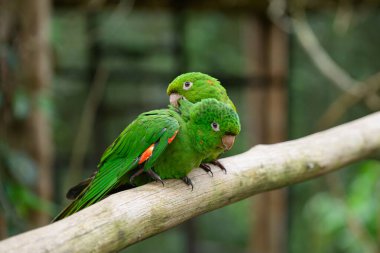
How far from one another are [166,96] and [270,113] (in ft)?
2.37

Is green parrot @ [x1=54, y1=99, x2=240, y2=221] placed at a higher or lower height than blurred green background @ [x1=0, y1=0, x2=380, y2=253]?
higher

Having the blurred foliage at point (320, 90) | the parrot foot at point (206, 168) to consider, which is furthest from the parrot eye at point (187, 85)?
the blurred foliage at point (320, 90)

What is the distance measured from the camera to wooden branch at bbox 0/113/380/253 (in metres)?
1.16

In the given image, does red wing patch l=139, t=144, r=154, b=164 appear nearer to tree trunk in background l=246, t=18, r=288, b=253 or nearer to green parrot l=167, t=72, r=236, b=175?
green parrot l=167, t=72, r=236, b=175

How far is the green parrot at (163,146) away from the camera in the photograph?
1640 millimetres

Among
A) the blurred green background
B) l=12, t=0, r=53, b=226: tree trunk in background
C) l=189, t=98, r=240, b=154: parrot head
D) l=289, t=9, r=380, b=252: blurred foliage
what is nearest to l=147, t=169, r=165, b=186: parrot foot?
l=189, t=98, r=240, b=154: parrot head

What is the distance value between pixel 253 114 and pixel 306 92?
1181mm

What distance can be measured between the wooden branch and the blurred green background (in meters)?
1.01

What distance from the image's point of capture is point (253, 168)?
1738 mm

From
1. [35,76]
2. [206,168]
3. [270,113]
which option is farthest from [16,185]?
[270,113]

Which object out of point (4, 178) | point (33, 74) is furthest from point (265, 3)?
point (4, 178)

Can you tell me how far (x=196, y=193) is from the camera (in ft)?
5.18

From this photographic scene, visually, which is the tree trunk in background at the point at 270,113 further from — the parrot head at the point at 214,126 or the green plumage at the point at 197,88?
the parrot head at the point at 214,126

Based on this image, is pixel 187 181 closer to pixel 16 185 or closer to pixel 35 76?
pixel 16 185
